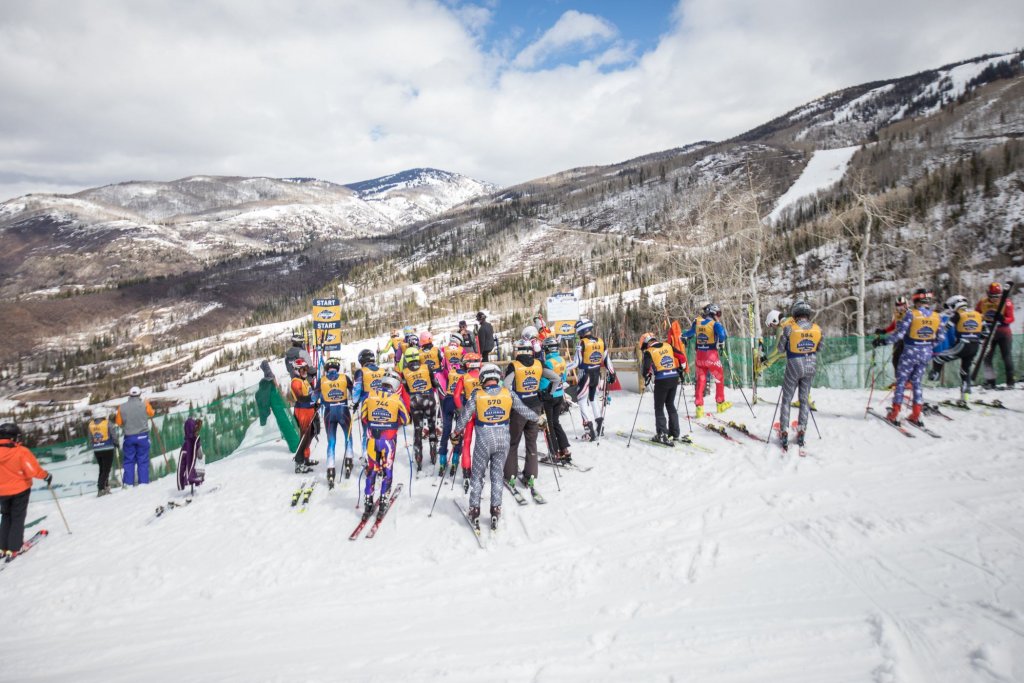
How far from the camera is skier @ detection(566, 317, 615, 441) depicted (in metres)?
9.52

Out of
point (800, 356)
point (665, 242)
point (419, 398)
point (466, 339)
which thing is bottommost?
point (419, 398)

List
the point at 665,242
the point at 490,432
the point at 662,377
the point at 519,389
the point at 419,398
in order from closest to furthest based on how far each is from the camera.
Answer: the point at 490,432 → the point at 519,389 → the point at 662,377 → the point at 419,398 → the point at 665,242

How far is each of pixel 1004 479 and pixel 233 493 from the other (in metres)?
11.9

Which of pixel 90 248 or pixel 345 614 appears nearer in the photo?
pixel 345 614

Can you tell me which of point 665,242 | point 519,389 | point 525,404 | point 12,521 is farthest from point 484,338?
point 665,242

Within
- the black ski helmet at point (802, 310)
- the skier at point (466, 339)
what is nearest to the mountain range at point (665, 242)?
the skier at point (466, 339)

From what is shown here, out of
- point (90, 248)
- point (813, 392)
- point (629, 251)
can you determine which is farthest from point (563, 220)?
point (90, 248)

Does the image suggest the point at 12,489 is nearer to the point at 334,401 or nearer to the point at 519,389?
the point at 334,401

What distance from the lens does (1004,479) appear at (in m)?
6.05

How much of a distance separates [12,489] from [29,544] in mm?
1071

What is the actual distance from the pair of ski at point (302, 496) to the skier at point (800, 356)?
8084mm

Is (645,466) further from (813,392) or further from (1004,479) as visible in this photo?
(813,392)

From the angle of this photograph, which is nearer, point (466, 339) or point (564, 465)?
point (564, 465)

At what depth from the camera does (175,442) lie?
14.4 m
